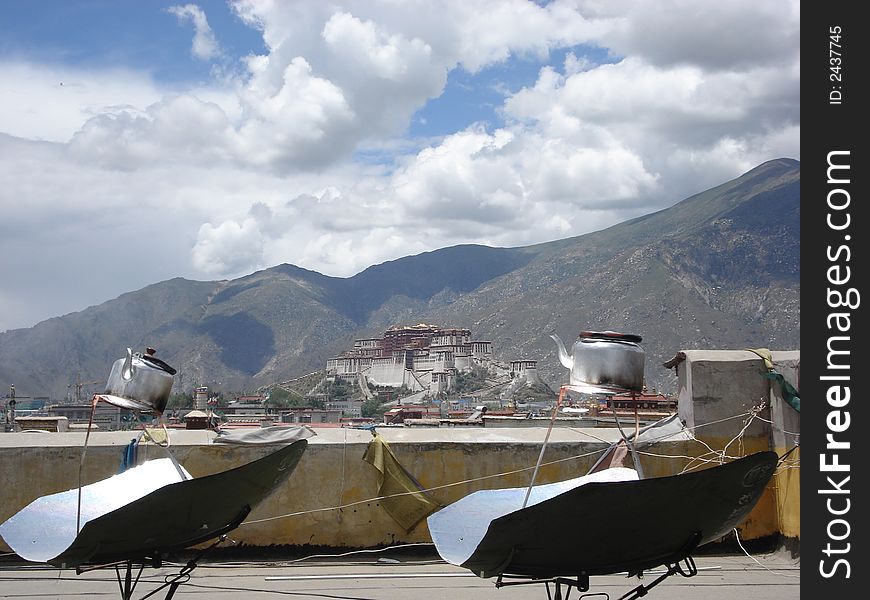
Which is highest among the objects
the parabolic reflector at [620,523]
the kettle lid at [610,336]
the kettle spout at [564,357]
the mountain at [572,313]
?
the mountain at [572,313]

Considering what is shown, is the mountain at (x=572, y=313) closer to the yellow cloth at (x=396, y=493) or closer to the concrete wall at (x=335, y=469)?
the concrete wall at (x=335, y=469)

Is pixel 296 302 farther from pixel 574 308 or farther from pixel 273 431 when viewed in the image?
pixel 273 431

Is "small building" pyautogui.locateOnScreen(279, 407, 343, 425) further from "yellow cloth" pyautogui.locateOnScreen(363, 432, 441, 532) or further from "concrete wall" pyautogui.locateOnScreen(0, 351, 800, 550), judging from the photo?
"yellow cloth" pyautogui.locateOnScreen(363, 432, 441, 532)

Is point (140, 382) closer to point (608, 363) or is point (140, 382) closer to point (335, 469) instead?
point (608, 363)

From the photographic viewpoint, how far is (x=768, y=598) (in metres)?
5.10

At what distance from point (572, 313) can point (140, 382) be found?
4453 inches

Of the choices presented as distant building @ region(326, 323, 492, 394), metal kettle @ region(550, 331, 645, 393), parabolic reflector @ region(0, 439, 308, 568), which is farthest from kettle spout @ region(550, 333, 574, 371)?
distant building @ region(326, 323, 492, 394)

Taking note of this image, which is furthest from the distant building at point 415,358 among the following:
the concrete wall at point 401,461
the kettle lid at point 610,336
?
the kettle lid at point 610,336

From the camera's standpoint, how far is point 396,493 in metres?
6.27

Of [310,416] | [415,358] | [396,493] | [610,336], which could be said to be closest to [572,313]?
[415,358]

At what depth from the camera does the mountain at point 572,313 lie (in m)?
106

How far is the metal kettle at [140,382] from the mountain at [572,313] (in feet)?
212
